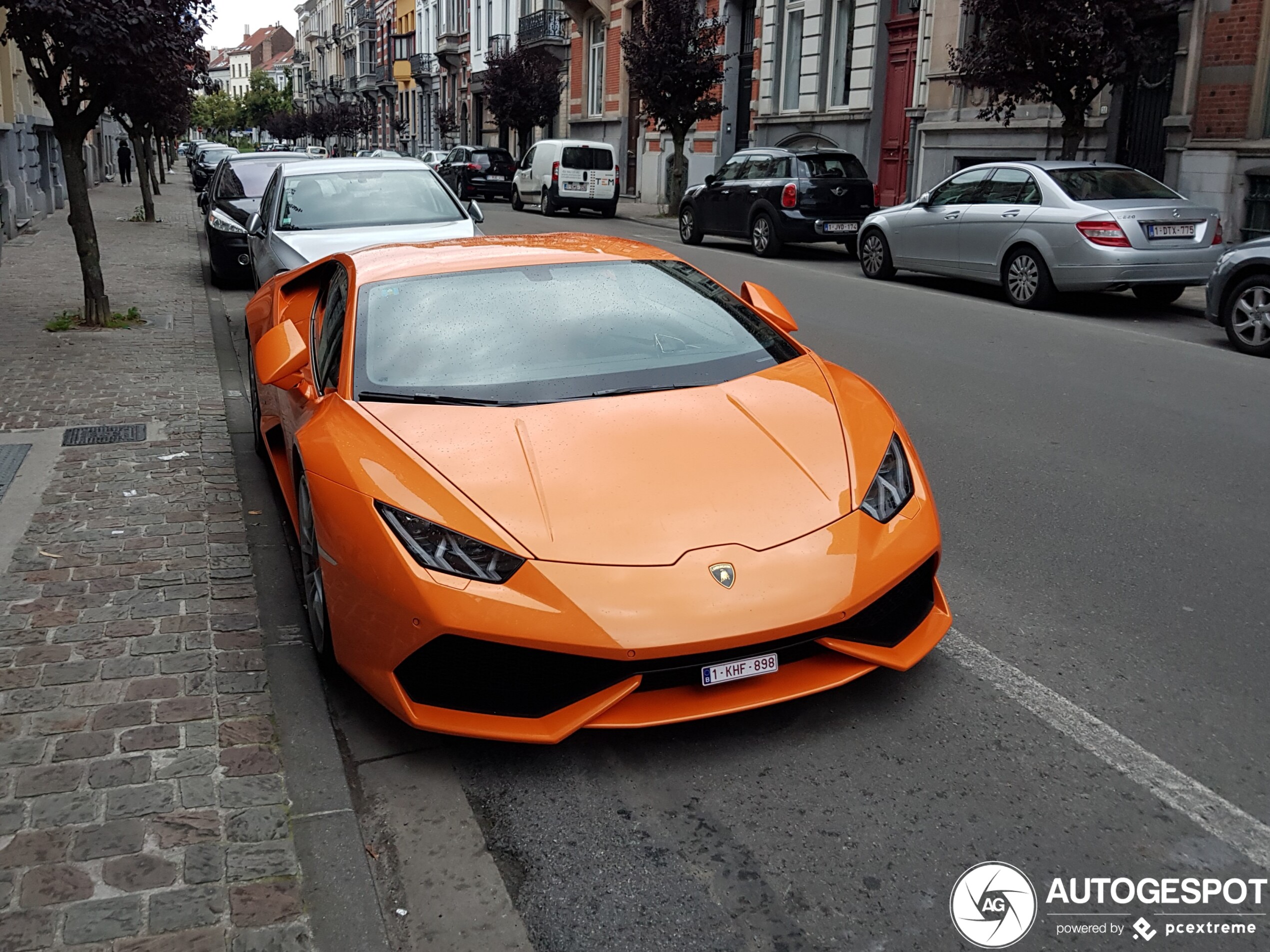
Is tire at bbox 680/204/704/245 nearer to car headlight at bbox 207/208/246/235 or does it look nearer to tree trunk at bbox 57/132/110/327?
car headlight at bbox 207/208/246/235

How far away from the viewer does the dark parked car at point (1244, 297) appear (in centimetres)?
1024

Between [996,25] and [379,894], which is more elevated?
[996,25]

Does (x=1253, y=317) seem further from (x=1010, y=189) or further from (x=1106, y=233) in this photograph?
(x=1010, y=189)

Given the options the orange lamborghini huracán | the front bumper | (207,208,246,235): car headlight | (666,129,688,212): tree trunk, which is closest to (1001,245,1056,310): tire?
(207,208,246,235): car headlight

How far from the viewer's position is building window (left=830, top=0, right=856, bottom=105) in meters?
28.7

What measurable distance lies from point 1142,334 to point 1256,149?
7680 millimetres

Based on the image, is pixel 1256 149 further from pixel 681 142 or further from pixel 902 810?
pixel 902 810

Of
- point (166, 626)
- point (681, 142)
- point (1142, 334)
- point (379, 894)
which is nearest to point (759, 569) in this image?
point (379, 894)

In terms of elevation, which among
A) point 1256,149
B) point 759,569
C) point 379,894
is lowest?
point 379,894

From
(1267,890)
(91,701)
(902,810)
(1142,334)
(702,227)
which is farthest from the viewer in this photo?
(702,227)

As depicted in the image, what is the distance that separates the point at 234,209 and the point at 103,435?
8.60 meters

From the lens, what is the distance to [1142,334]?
37.6 feet

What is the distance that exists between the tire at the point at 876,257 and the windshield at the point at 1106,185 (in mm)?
2912

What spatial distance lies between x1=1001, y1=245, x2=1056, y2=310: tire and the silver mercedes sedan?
12 mm
